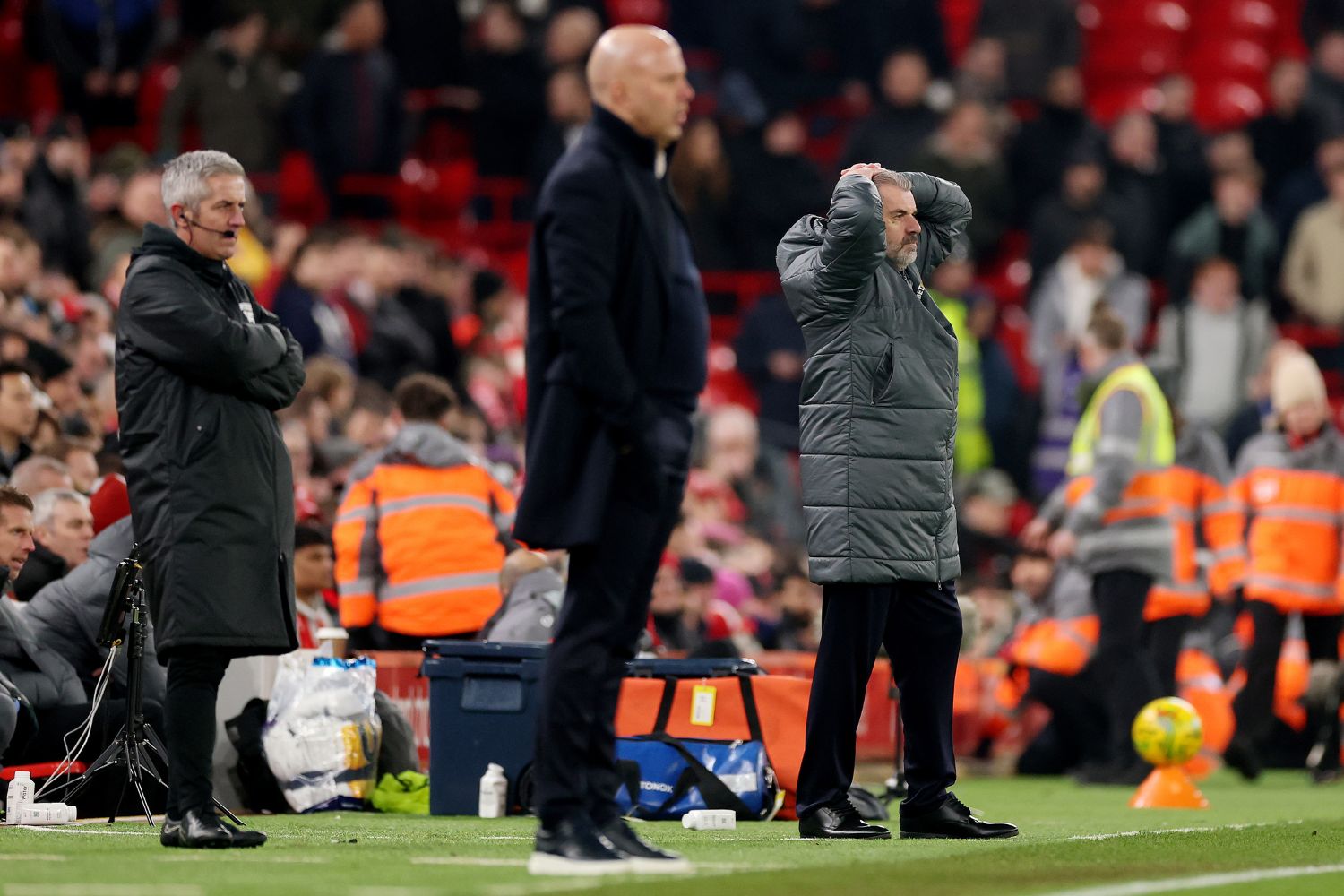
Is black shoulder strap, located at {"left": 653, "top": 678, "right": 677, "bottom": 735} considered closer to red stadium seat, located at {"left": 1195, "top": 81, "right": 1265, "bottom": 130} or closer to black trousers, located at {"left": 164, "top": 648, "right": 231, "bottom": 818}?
black trousers, located at {"left": 164, "top": 648, "right": 231, "bottom": 818}

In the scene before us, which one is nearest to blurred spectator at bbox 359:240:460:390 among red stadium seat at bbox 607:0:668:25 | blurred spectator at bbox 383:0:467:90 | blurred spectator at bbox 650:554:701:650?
blurred spectator at bbox 383:0:467:90

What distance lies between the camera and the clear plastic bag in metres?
9.56

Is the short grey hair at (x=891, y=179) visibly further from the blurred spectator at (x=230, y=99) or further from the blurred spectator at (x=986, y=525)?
the blurred spectator at (x=230, y=99)

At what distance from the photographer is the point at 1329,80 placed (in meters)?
22.9

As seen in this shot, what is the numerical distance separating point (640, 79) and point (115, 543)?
4114 millimetres

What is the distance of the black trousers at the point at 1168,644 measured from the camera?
12.9 meters

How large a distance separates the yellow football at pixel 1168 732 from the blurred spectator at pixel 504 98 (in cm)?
1070

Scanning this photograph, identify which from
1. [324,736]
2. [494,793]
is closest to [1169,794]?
[494,793]

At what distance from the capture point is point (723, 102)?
2042 cm

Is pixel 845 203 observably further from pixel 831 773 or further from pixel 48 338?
pixel 48 338

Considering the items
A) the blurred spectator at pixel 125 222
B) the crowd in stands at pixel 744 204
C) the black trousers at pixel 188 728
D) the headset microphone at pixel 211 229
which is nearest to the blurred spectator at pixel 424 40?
the crowd in stands at pixel 744 204

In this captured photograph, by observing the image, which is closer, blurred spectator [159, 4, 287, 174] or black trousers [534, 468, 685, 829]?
black trousers [534, 468, 685, 829]

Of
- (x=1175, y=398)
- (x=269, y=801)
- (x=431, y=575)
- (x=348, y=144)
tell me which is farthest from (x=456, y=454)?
(x=348, y=144)

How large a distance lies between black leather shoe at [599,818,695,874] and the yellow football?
4.54m
